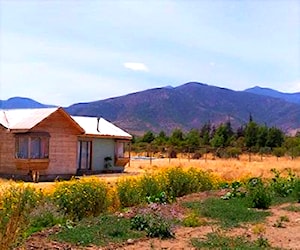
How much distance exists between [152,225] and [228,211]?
3218mm

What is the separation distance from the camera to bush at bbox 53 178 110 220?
11.8m

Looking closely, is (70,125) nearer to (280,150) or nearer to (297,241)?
(297,241)

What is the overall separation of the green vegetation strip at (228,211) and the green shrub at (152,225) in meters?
1.60

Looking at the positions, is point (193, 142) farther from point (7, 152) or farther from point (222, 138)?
point (7, 152)

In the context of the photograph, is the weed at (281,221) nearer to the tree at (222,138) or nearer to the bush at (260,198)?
the bush at (260,198)

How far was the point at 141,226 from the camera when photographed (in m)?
9.84

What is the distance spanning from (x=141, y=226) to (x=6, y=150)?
59.7 ft

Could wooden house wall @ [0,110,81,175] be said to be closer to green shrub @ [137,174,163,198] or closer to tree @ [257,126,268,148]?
green shrub @ [137,174,163,198]

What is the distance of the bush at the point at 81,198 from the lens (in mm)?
11773

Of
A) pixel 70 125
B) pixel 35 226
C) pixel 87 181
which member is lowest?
pixel 35 226

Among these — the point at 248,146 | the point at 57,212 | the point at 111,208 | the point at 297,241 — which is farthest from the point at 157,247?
the point at 248,146

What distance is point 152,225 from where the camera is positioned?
9609 mm

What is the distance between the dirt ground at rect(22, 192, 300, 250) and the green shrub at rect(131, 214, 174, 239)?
17cm

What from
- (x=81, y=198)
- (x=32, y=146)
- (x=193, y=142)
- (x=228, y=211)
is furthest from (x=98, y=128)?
(x=193, y=142)
